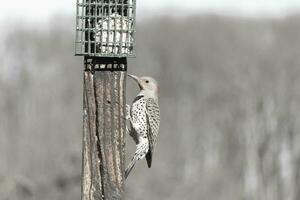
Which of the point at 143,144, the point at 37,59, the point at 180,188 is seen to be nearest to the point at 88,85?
the point at 143,144

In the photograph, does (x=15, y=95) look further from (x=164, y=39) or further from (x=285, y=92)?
(x=285, y=92)

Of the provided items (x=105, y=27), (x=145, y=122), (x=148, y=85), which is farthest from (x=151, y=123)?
(x=105, y=27)

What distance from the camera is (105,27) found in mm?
7852

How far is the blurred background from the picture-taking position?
45781mm

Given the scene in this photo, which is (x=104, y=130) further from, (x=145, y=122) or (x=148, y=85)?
(x=148, y=85)

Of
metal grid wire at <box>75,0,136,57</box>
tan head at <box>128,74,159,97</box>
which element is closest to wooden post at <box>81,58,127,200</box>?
metal grid wire at <box>75,0,136,57</box>

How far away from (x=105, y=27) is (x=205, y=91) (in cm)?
4570

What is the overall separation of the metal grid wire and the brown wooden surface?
0.27 meters

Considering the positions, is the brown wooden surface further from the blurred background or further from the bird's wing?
the blurred background

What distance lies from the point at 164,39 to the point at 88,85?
49514 mm

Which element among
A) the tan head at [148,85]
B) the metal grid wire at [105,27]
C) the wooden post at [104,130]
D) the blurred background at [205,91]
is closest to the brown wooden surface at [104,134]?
the wooden post at [104,130]

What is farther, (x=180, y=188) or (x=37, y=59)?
(x=37, y=59)

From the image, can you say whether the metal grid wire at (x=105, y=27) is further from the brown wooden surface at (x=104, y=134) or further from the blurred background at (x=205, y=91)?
the blurred background at (x=205, y=91)

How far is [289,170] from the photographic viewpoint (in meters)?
46.0
